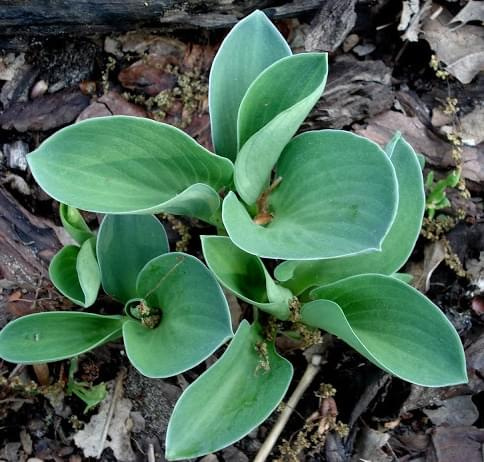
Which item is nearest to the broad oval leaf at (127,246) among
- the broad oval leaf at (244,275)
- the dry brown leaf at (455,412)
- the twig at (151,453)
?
the broad oval leaf at (244,275)

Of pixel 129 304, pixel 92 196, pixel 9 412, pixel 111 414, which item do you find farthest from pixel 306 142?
pixel 9 412

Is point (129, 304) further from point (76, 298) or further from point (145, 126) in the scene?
point (145, 126)

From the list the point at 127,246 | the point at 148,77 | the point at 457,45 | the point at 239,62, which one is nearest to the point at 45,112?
the point at 148,77

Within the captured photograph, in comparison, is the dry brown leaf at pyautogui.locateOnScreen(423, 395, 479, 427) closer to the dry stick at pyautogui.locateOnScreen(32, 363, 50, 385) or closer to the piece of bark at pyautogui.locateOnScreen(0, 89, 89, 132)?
the dry stick at pyautogui.locateOnScreen(32, 363, 50, 385)

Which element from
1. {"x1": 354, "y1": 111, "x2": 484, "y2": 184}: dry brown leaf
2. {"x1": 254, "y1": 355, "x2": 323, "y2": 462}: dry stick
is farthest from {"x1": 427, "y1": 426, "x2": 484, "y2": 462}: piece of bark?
{"x1": 354, "y1": 111, "x2": 484, "y2": 184}: dry brown leaf

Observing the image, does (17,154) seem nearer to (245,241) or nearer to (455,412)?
(245,241)
